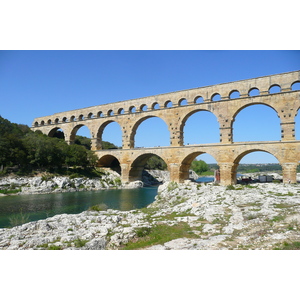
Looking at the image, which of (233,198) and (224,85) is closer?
(233,198)

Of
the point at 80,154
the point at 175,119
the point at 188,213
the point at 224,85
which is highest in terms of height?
the point at 224,85

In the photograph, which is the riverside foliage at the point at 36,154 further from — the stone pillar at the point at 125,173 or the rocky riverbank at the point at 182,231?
the rocky riverbank at the point at 182,231

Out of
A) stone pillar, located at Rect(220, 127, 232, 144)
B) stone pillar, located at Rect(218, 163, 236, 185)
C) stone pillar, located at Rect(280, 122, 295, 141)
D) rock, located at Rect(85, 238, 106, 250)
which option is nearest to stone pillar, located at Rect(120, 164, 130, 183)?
stone pillar, located at Rect(218, 163, 236, 185)

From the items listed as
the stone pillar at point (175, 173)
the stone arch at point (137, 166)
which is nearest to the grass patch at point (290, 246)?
the stone pillar at point (175, 173)

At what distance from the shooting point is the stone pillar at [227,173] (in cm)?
2353

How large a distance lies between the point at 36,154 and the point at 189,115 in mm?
→ 17815

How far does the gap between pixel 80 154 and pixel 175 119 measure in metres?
12.9

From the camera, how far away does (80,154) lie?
3077 cm

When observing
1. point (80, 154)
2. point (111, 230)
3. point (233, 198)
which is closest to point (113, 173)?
point (80, 154)

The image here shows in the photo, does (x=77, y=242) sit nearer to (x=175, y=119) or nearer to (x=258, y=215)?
(x=258, y=215)

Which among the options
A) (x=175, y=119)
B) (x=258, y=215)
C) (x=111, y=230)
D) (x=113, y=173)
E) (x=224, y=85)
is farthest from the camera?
(x=113, y=173)

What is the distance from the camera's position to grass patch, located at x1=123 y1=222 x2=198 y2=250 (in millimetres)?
6788

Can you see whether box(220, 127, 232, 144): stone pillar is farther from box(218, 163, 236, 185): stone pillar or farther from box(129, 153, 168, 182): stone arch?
box(129, 153, 168, 182): stone arch

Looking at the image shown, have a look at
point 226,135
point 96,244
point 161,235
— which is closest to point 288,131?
point 226,135
